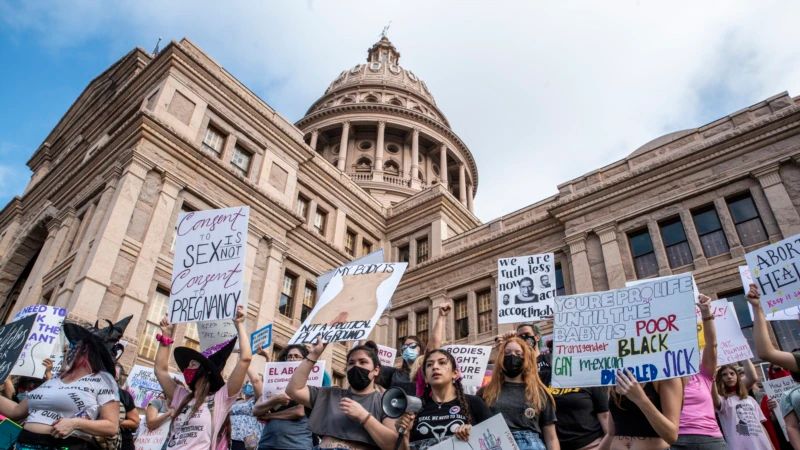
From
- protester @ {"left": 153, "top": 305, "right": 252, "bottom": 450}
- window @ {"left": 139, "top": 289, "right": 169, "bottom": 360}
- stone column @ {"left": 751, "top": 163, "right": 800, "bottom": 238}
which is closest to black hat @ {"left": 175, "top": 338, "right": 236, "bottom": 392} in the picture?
protester @ {"left": 153, "top": 305, "right": 252, "bottom": 450}

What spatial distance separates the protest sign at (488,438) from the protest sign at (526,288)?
500 cm

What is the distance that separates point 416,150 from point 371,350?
36.0m

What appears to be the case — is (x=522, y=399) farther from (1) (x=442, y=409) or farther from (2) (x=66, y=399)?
(2) (x=66, y=399)

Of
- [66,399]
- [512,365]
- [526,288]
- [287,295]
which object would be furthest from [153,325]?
[512,365]

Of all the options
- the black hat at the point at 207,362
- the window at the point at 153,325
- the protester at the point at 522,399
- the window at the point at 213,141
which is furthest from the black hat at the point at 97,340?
the window at the point at 213,141

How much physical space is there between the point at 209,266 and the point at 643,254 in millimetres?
14754

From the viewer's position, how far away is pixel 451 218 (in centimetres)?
2617

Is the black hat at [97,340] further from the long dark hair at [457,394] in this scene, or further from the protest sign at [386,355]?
the protest sign at [386,355]

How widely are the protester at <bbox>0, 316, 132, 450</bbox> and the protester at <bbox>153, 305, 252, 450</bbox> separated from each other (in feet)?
1.88

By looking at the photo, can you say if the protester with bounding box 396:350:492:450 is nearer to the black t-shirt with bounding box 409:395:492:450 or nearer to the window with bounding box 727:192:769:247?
the black t-shirt with bounding box 409:395:492:450

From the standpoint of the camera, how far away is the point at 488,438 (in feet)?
12.8

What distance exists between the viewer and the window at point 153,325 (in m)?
15.6

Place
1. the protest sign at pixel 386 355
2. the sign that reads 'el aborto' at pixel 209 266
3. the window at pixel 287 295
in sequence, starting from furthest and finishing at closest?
the window at pixel 287 295
the protest sign at pixel 386 355
the sign that reads 'el aborto' at pixel 209 266

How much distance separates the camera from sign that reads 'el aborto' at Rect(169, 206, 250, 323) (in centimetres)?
672
